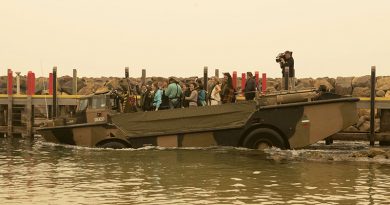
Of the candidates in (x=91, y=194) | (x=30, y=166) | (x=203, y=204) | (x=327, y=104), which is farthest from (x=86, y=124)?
(x=203, y=204)

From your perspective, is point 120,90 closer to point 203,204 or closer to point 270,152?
point 270,152

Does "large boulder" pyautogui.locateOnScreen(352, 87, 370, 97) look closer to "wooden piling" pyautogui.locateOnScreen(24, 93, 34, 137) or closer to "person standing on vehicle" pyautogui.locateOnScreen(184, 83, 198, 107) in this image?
"wooden piling" pyautogui.locateOnScreen(24, 93, 34, 137)

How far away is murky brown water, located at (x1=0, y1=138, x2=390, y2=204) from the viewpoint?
12781mm

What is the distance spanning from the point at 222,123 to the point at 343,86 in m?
21.6

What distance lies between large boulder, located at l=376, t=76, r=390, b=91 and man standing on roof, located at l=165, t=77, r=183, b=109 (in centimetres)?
1999

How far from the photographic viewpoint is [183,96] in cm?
2247

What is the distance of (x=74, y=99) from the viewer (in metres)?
29.2

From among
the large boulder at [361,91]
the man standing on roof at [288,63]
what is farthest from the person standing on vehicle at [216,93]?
the large boulder at [361,91]

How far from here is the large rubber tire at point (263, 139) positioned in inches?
811

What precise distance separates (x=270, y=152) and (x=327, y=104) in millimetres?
2099

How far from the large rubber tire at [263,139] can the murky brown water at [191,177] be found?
29 cm

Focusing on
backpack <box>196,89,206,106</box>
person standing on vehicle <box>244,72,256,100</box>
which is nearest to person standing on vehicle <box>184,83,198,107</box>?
backpack <box>196,89,206,106</box>

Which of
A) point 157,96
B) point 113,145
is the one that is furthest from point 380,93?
point 113,145

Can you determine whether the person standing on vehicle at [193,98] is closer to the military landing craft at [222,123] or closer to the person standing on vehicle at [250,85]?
the military landing craft at [222,123]
